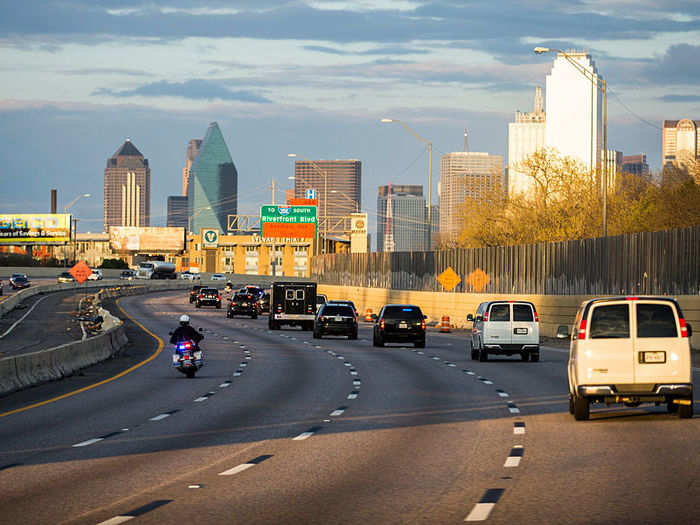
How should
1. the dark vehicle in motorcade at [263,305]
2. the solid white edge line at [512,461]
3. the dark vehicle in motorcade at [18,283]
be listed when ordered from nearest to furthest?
1. the solid white edge line at [512,461]
2. the dark vehicle in motorcade at [263,305]
3. the dark vehicle in motorcade at [18,283]

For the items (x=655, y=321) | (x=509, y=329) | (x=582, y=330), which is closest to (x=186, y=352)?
(x=509, y=329)

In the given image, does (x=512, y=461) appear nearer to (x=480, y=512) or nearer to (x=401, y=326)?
(x=480, y=512)

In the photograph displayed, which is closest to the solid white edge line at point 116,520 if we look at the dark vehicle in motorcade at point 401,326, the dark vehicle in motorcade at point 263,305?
the dark vehicle in motorcade at point 401,326

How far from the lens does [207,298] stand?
96688 millimetres

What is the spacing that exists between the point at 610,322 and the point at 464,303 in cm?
4829

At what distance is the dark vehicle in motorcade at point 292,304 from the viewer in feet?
206

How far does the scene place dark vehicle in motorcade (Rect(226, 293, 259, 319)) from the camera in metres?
78.4

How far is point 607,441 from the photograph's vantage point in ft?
52.8

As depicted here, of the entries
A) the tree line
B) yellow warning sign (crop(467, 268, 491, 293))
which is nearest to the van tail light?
yellow warning sign (crop(467, 268, 491, 293))

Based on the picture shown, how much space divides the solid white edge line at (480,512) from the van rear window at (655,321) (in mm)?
7993

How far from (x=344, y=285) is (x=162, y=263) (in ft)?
240

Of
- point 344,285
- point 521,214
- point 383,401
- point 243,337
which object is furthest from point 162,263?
point 383,401

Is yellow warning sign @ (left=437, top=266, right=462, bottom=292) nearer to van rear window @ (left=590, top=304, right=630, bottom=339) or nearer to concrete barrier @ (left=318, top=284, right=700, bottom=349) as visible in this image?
concrete barrier @ (left=318, top=284, right=700, bottom=349)

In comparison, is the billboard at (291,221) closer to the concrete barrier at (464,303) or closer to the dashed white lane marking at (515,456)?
the concrete barrier at (464,303)
